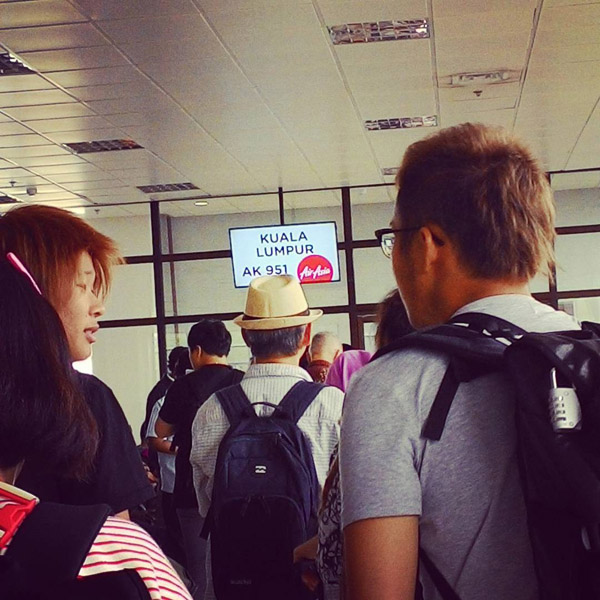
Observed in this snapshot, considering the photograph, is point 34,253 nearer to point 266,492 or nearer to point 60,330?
point 60,330

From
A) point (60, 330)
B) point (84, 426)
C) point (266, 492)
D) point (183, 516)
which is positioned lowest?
point (183, 516)

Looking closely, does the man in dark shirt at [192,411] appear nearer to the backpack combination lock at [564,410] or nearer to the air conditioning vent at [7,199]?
the backpack combination lock at [564,410]

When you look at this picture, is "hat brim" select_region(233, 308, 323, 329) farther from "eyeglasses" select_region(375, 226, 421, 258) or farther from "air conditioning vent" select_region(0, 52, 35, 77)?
"air conditioning vent" select_region(0, 52, 35, 77)

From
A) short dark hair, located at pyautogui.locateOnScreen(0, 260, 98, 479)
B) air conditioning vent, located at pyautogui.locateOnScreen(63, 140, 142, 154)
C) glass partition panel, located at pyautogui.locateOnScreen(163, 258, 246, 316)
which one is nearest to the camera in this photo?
short dark hair, located at pyautogui.locateOnScreen(0, 260, 98, 479)

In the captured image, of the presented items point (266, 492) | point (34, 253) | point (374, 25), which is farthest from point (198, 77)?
point (34, 253)

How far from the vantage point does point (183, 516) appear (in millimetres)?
4422

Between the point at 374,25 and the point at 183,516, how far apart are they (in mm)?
3306

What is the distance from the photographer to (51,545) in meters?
0.75

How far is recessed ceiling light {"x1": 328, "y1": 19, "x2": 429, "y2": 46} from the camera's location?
606cm

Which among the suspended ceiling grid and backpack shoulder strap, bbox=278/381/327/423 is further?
the suspended ceiling grid

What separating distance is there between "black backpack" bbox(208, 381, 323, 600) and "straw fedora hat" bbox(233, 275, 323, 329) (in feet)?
1.37

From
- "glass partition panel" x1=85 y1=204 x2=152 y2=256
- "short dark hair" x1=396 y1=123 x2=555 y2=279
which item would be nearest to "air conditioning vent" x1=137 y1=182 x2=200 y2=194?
"glass partition panel" x1=85 y1=204 x2=152 y2=256

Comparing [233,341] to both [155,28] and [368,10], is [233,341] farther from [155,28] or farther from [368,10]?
[368,10]

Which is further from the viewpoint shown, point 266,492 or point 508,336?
point 266,492
